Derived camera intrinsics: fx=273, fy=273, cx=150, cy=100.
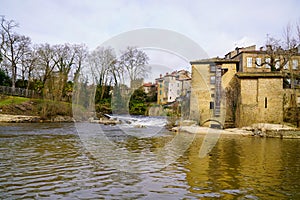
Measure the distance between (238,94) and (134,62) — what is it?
15.4 meters

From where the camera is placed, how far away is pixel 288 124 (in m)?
23.7

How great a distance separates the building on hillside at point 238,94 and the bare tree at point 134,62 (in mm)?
6068

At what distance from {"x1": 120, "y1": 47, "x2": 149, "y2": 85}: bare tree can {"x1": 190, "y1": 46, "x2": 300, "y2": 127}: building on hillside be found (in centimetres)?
607

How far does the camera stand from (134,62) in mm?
36594

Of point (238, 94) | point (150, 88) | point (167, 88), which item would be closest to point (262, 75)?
point (238, 94)

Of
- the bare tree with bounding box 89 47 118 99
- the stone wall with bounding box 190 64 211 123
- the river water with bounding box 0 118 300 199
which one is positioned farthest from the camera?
the bare tree with bounding box 89 47 118 99

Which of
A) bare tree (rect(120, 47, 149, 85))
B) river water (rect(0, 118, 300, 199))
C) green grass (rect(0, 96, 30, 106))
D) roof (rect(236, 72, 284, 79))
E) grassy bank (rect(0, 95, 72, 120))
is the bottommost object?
river water (rect(0, 118, 300, 199))

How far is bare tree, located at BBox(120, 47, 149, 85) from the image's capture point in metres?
33.4

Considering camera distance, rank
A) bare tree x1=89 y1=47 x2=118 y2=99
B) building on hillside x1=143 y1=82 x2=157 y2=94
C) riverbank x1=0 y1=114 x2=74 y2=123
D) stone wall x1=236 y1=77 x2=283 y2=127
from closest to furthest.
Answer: stone wall x1=236 y1=77 x2=283 y2=127, riverbank x1=0 y1=114 x2=74 y2=123, bare tree x1=89 y1=47 x2=118 y2=99, building on hillside x1=143 y1=82 x2=157 y2=94

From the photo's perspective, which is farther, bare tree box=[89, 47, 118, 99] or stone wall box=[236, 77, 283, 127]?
bare tree box=[89, 47, 118, 99]

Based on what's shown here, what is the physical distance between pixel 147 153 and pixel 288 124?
17640mm

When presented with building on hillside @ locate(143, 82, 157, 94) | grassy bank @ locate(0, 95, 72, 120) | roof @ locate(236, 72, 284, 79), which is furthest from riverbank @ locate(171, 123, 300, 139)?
building on hillside @ locate(143, 82, 157, 94)

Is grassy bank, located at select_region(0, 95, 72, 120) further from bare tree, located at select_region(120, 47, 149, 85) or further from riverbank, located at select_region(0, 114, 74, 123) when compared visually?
bare tree, located at select_region(120, 47, 149, 85)

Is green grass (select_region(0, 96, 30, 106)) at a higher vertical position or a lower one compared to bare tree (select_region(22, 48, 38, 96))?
lower
